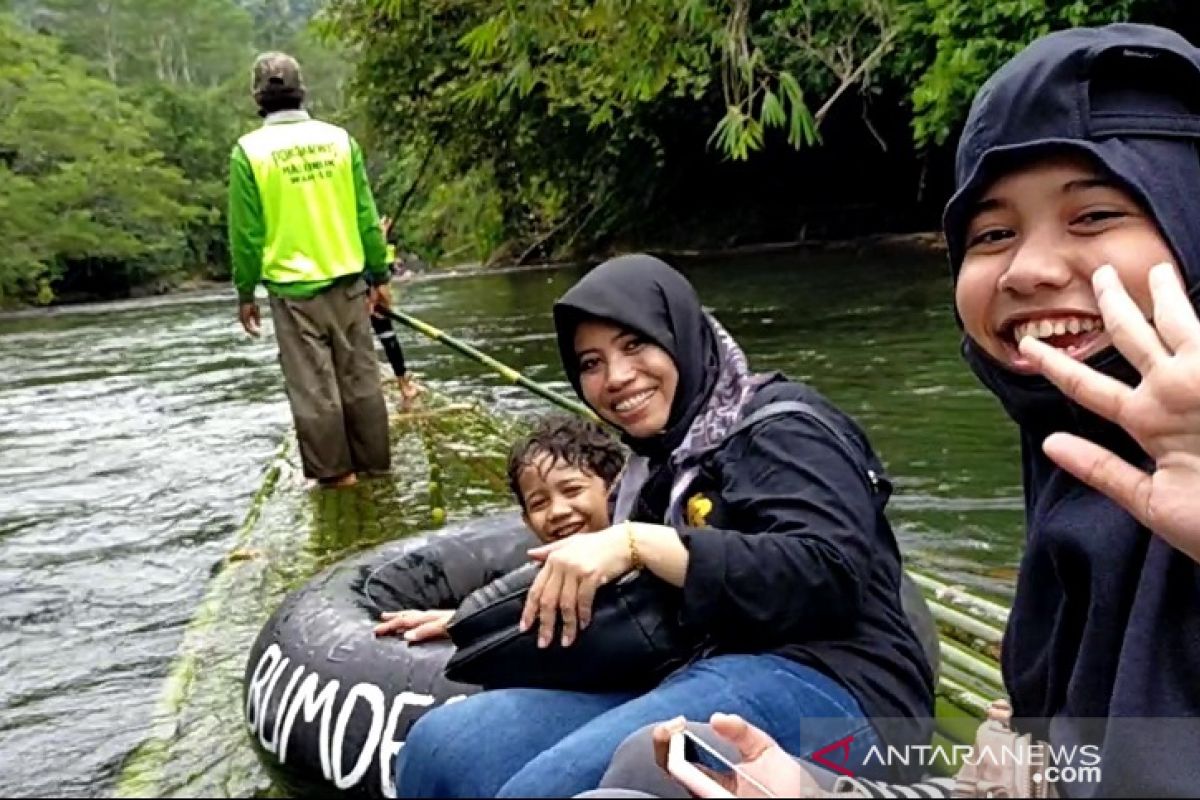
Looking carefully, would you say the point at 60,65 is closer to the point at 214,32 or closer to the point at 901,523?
the point at 214,32

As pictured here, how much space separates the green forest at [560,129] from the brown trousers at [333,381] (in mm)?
1331

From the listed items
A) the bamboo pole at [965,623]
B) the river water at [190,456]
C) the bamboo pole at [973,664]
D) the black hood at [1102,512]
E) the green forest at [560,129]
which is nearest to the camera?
the black hood at [1102,512]

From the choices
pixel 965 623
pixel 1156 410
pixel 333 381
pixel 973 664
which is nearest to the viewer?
pixel 1156 410

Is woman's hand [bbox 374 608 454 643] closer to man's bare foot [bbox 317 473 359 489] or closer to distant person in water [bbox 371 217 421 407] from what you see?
man's bare foot [bbox 317 473 359 489]

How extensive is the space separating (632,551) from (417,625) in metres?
0.94

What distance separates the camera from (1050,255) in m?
1.58

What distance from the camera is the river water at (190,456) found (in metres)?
3.91

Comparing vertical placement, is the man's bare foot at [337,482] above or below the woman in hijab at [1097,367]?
below

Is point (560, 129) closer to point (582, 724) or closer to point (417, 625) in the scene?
point (417, 625)

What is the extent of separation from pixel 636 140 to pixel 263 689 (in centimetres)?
1978

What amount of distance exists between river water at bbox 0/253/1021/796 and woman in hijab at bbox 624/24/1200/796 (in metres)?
2.24

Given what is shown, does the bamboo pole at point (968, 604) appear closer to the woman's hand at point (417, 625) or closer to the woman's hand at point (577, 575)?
the woman's hand at point (417, 625)

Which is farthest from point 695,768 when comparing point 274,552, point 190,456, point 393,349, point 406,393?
point 190,456

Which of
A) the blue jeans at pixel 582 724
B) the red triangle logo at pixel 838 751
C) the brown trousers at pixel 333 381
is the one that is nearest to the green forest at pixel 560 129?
the brown trousers at pixel 333 381
